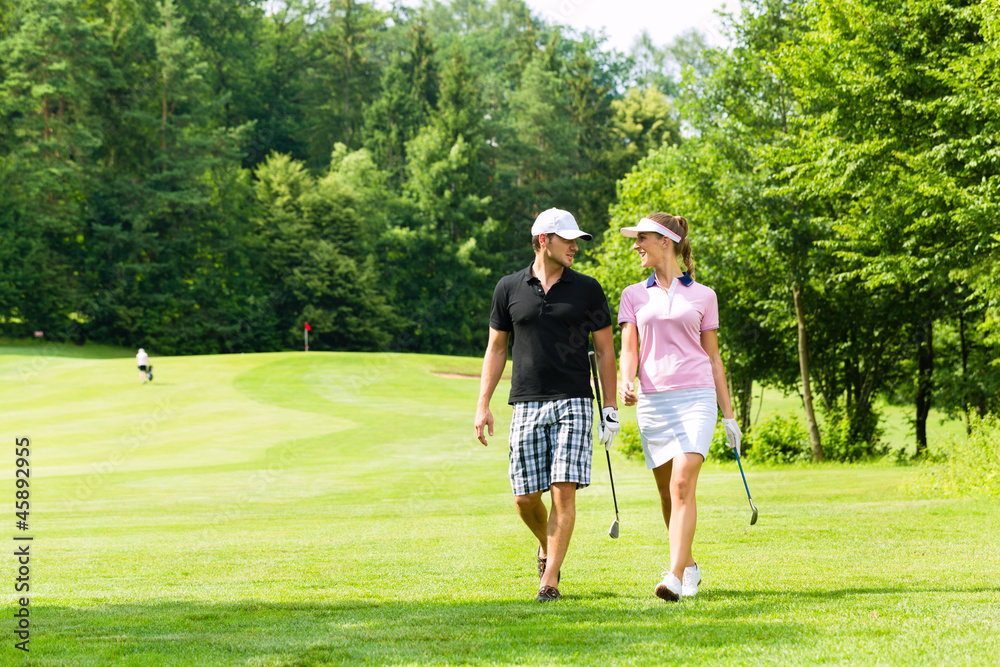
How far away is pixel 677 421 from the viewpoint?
219 inches

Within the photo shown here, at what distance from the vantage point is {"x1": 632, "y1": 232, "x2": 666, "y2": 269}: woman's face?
571 centimetres

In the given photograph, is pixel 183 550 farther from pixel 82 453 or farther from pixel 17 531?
pixel 82 453

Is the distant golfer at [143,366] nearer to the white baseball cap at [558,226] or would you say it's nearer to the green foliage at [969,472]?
the green foliage at [969,472]

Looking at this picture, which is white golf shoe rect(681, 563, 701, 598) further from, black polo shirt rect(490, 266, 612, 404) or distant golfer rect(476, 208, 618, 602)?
black polo shirt rect(490, 266, 612, 404)

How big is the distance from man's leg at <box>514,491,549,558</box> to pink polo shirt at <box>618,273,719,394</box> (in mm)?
926

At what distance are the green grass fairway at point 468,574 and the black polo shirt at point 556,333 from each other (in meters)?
1.22

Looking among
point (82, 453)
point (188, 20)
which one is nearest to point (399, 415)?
point (82, 453)

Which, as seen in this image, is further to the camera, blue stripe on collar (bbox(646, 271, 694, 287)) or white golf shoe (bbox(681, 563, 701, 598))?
blue stripe on collar (bbox(646, 271, 694, 287))

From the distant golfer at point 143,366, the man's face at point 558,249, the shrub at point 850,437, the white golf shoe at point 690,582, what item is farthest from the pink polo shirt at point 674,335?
the distant golfer at point 143,366

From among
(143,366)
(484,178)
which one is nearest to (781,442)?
(143,366)

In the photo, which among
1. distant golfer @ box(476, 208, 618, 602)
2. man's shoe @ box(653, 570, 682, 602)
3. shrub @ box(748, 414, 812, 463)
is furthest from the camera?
shrub @ box(748, 414, 812, 463)

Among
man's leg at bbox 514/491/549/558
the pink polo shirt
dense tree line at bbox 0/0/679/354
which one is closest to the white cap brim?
the pink polo shirt

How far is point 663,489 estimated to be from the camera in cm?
589

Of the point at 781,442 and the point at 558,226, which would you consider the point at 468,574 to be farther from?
the point at 781,442
